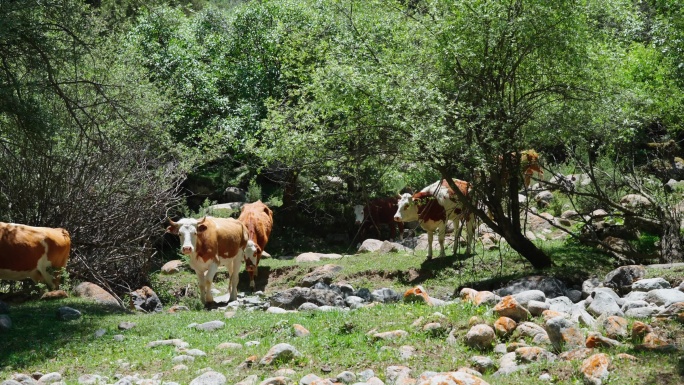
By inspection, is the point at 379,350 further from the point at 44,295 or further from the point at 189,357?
the point at 44,295

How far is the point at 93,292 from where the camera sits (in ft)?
49.2

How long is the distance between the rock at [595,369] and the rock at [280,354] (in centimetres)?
319

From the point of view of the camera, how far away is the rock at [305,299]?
15062mm

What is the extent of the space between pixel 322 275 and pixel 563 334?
10.2 meters

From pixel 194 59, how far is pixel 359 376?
21899 millimetres

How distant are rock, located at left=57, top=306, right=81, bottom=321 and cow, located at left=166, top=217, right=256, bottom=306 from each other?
335 centimetres

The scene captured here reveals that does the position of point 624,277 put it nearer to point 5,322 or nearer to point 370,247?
point 370,247

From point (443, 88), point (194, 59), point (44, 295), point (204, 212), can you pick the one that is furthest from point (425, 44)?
point (194, 59)

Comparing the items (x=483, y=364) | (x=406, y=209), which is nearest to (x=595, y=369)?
(x=483, y=364)

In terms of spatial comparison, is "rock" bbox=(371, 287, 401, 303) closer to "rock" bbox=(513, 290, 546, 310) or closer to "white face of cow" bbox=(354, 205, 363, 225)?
"rock" bbox=(513, 290, 546, 310)

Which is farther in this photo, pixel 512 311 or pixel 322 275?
pixel 322 275

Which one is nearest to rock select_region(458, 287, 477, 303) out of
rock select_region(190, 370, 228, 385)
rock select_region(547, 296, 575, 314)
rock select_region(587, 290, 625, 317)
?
rock select_region(547, 296, 575, 314)

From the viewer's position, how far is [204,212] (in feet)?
76.9

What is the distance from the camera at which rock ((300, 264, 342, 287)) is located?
61.1ft
